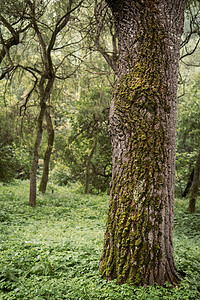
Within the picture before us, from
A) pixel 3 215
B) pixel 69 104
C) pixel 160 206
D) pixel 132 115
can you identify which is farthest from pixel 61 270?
pixel 69 104

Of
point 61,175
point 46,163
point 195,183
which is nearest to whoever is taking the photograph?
point 195,183

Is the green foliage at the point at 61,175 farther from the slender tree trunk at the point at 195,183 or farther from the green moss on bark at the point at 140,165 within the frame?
the green moss on bark at the point at 140,165

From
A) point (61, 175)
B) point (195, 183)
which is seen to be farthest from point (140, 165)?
point (61, 175)

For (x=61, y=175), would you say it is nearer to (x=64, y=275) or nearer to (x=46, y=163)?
(x=46, y=163)

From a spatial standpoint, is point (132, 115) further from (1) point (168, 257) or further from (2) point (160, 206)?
(1) point (168, 257)

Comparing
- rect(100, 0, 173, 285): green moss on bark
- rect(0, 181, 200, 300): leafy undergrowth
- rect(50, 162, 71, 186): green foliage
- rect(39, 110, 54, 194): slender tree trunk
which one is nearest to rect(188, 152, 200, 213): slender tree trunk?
rect(0, 181, 200, 300): leafy undergrowth

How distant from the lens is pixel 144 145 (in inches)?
109

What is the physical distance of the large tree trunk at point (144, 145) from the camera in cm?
261

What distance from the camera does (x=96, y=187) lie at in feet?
48.8

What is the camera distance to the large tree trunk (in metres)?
2.61

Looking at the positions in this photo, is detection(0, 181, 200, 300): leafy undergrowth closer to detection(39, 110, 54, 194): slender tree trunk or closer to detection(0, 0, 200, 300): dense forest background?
detection(0, 0, 200, 300): dense forest background

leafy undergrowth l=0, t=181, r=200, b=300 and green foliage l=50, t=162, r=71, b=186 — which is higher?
green foliage l=50, t=162, r=71, b=186

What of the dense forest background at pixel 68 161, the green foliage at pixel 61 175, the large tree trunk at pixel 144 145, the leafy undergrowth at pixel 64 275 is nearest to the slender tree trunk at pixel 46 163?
the dense forest background at pixel 68 161

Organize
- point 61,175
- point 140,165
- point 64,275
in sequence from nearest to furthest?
point 140,165
point 64,275
point 61,175
